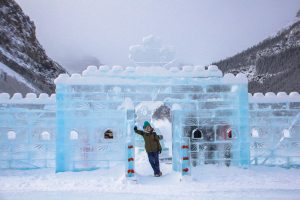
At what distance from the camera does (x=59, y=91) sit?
9297 millimetres

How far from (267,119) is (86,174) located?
5456 millimetres

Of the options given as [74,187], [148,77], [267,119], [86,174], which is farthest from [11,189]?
[267,119]

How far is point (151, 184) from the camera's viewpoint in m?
7.58

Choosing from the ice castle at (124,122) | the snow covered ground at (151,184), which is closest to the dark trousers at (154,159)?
the snow covered ground at (151,184)

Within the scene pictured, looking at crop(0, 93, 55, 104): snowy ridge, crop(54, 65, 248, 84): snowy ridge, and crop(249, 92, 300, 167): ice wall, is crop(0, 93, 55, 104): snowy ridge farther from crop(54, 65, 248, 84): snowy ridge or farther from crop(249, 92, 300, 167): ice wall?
Result: crop(249, 92, 300, 167): ice wall

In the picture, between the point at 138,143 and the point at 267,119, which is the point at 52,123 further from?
the point at 267,119

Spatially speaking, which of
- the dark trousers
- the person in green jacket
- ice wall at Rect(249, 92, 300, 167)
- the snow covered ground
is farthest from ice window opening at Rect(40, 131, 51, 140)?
ice wall at Rect(249, 92, 300, 167)

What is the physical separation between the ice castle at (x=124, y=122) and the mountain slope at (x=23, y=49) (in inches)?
1179

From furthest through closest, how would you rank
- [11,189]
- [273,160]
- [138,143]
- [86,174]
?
[138,143], [273,160], [86,174], [11,189]

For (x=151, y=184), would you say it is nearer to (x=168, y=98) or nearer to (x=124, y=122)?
Answer: (x=124, y=122)

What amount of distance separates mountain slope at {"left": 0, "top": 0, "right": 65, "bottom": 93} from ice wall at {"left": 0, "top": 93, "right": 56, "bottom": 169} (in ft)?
96.6

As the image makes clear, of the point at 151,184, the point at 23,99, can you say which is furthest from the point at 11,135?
the point at 151,184

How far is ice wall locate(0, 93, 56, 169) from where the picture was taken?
9.85m

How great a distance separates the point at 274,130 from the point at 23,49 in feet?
145
